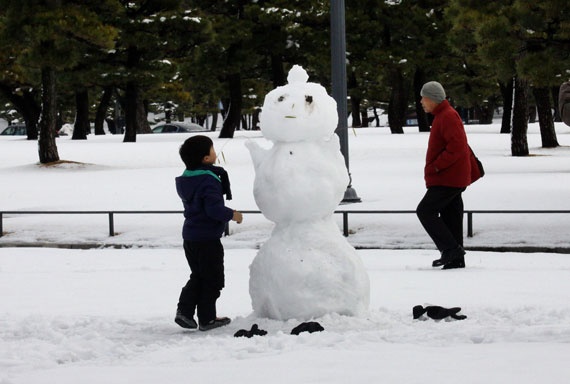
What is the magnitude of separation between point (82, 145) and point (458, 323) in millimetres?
27370

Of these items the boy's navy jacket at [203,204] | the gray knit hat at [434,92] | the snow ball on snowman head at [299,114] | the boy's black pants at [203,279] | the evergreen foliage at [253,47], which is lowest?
the boy's black pants at [203,279]

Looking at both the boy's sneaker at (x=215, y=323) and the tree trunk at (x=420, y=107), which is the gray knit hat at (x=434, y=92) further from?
the tree trunk at (x=420, y=107)

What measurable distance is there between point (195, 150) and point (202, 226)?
20.8 inches

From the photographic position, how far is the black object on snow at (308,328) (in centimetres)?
620

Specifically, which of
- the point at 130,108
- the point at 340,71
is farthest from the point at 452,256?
the point at 130,108

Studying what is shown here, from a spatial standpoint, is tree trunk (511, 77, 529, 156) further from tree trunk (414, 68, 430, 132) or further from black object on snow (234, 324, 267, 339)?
black object on snow (234, 324, 267, 339)

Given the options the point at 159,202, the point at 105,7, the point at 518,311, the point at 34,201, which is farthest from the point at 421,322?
the point at 105,7

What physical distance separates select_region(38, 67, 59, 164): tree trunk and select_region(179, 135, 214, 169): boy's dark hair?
1901 cm

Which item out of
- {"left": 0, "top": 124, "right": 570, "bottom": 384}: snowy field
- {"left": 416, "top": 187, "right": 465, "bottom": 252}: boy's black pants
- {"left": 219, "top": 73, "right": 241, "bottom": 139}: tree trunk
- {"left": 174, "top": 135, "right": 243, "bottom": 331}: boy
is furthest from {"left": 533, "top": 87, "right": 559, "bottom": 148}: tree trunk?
{"left": 174, "top": 135, "right": 243, "bottom": 331}: boy

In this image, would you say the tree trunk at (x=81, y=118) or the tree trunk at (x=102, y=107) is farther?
the tree trunk at (x=102, y=107)

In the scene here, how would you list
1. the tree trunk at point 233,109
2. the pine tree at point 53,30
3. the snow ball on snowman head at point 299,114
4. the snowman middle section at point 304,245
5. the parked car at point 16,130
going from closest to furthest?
1. the snowman middle section at point 304,245
2. the snow ball on snowman head at point 299,114
3. the pine tree at point 53,30
4. the tree trunk at point 233,109
5. the parked car at point 16,130

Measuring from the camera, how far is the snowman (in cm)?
660

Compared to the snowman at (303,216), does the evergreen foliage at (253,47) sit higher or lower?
higher

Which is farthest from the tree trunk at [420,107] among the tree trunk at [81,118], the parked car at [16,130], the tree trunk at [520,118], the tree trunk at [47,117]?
the parked car at [16,130]
